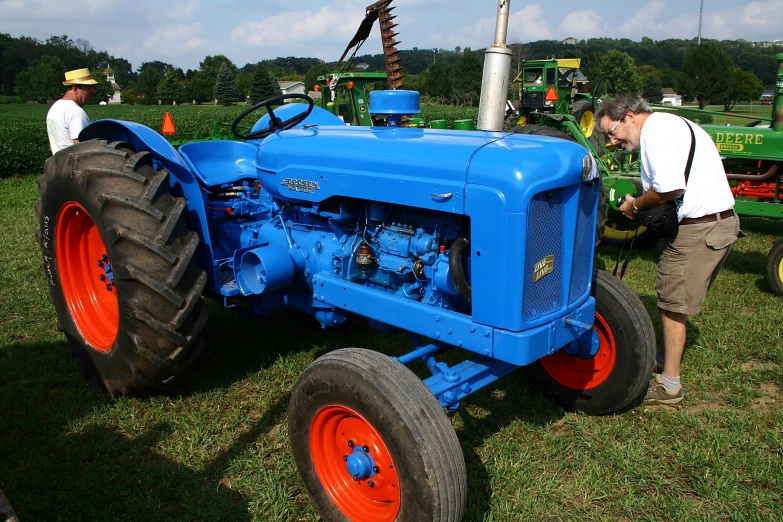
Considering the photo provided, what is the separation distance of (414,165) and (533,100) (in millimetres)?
9128

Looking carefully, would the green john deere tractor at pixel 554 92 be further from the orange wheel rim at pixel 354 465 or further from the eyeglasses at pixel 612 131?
the orange wheel rim at pixel 354 465

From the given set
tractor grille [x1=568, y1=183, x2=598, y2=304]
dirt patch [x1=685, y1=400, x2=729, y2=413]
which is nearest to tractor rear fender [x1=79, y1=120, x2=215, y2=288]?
tractor grille [x1=568, y1=183, x2=598, y2=304]

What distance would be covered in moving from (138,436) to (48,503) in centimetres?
56

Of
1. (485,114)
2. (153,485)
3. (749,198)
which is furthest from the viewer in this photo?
(749,198)

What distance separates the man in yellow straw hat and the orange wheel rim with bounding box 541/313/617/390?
409cm

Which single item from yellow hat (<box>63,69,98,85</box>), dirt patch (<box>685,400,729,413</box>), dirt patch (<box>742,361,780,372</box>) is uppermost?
yellow hat (<box>63,69,98,85</box>)

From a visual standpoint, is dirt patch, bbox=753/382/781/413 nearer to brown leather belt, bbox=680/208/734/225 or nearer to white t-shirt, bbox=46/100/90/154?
brown leather belt, bbox=680/208/734/225

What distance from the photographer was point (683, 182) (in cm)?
300

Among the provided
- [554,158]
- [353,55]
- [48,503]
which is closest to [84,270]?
[48,503]

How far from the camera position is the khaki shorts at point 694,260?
3.18 metres

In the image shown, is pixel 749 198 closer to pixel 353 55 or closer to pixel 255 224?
pixel 255 224

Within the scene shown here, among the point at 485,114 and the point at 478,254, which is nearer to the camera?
the point at 478,254

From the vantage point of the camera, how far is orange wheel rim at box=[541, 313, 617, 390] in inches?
123

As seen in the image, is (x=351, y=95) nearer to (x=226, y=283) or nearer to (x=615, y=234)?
(x=615, y=234)
